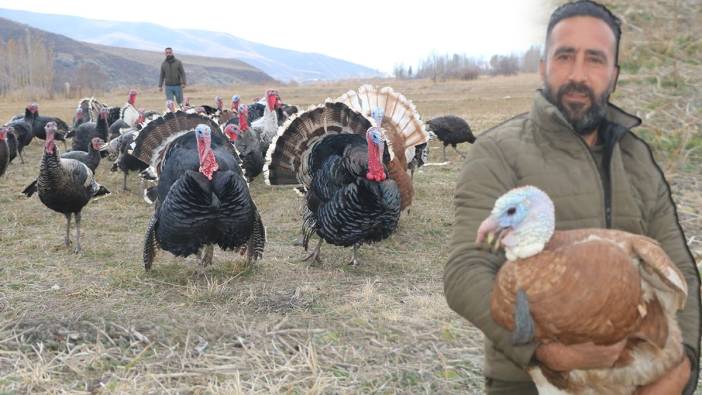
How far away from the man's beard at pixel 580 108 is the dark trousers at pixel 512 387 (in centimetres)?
85

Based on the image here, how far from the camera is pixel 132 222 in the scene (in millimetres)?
7230

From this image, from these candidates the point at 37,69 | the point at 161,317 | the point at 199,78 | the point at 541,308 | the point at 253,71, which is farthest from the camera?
the point at 253,71

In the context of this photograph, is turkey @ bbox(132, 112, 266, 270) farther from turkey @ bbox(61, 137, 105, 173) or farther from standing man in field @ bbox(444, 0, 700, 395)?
turkey @ bbox(61, 137, 105, 173)

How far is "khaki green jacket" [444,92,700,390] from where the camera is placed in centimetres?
190

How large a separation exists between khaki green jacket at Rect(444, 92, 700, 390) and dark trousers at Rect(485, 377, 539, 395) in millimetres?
108

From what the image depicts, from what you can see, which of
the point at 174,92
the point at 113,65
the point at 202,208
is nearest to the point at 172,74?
the point at 174,92

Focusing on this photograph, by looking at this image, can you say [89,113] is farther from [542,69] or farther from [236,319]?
[542,69]

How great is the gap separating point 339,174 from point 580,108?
3.47 m

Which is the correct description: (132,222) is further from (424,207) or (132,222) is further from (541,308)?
(541,308)

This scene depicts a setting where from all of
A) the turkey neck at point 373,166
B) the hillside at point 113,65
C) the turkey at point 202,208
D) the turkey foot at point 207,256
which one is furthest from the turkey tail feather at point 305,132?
the hillside at point 113,65

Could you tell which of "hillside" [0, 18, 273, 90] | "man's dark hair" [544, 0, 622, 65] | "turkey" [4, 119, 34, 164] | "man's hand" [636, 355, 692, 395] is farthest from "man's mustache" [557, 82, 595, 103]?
"hillside" [0, 18, 273, 90]

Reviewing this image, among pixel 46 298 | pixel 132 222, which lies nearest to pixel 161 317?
pixel 46 298

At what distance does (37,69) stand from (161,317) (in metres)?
35.2

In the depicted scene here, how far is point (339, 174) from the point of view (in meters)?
5.29
